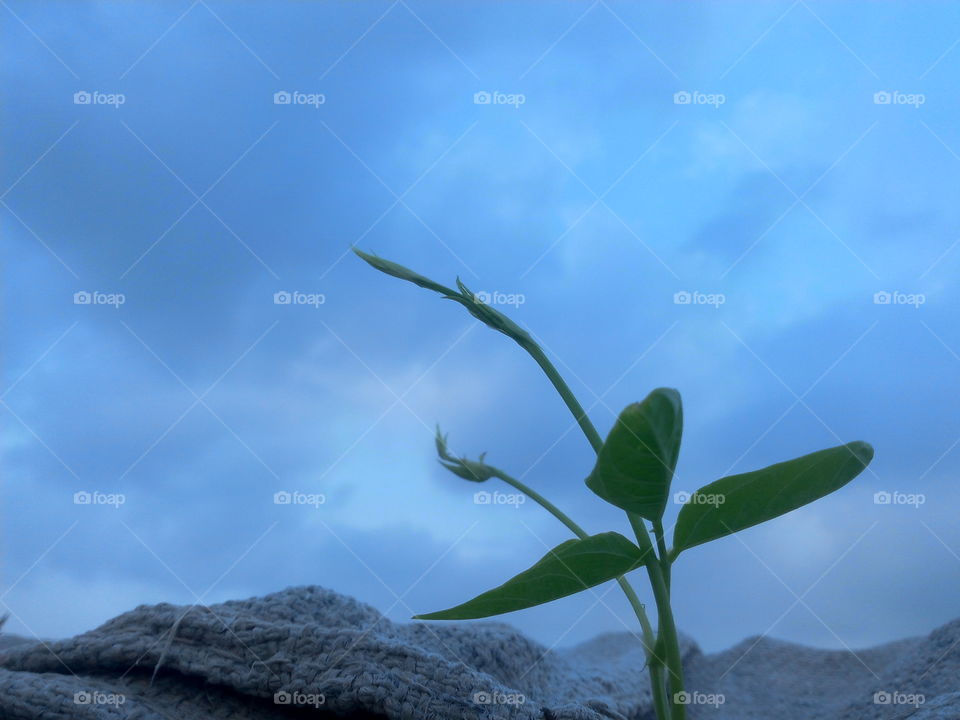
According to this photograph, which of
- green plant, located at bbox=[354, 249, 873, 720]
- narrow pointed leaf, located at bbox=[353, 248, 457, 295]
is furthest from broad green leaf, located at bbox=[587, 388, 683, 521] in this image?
narrow pointed leaf, located at bbox=[353, 248, 457, 295]

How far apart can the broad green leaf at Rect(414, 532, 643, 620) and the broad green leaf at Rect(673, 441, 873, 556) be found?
43 millimetres

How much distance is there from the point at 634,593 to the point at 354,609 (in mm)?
362

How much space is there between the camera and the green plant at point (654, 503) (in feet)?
1.32

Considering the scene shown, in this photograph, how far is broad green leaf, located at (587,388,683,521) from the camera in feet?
1.28

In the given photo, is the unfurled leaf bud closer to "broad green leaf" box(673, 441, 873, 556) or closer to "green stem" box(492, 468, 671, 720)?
"green stem" box(492, 468, 671, 720)

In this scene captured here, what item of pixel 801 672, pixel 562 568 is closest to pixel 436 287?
pixel 562 568

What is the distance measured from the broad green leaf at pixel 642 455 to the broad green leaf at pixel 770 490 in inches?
1.0

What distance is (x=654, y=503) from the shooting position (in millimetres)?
435

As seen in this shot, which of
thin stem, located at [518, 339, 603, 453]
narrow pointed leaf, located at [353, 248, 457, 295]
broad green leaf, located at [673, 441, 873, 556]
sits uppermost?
narrow pointed leaf, located at [353, 248, 457, 295]

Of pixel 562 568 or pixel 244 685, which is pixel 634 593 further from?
pixel 244 685

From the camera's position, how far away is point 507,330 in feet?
1.60

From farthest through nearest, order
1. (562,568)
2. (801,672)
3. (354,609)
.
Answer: (801,672) → (354,609) → (562,568)

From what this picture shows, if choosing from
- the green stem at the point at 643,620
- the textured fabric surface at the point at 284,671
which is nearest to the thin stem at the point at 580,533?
the green stem at the point at 643,620

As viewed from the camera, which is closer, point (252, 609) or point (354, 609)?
point (252, 609)
